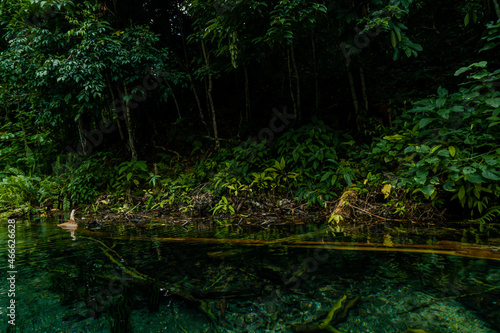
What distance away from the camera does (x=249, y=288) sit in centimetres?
166

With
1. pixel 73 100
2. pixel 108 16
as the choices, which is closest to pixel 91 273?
pixel 73 100

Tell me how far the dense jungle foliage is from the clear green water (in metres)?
1.43

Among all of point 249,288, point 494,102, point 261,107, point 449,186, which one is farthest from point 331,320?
point 261,107

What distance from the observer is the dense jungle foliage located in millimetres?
3315

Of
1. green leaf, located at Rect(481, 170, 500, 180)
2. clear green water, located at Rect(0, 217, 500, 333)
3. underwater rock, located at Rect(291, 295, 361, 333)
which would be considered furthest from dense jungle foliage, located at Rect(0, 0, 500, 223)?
underwater rock, located at Rect(291, 295, 361, 333)

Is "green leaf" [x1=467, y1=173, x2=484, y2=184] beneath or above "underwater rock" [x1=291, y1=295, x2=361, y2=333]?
above

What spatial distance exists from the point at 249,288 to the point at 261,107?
280 inches

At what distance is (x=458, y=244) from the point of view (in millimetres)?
2195

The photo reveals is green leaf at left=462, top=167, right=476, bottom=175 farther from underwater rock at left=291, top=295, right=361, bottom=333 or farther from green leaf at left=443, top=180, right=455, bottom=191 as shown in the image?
underwater rock at left=291, top=295, right=361, bottom=333

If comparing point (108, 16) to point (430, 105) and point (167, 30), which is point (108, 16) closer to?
point (167, 30)

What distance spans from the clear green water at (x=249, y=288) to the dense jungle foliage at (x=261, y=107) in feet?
4.70

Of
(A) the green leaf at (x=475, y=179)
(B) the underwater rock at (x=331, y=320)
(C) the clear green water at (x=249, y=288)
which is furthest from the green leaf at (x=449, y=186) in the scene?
(B) the underwater rock at (x=331, y=320)

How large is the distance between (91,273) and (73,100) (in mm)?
5770

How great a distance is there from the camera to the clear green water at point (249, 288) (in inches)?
51.3
